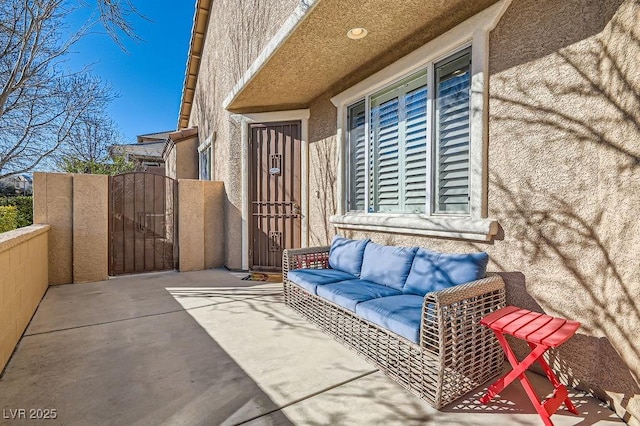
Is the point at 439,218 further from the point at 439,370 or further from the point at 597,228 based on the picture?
the point at 439,370

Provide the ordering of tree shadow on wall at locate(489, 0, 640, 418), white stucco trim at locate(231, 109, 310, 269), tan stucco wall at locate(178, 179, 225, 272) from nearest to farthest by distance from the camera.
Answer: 1. tree shadow on wall at locate(489, 0, 640, 418)
2. white stucco trim at locate(231, 109, 310, 269)
3. tan stucco wall at locate(178, 179, 225, 272)

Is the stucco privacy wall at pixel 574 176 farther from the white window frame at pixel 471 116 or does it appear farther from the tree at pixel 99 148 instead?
the tree at pixel 99 148

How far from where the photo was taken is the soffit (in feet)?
10.8

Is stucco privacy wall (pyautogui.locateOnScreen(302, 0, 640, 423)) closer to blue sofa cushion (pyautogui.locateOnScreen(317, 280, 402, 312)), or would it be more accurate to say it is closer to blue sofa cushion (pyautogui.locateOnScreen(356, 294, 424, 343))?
blue sofa cushion (pyautogui.locateOnScreen(356, 294, 424, 343))

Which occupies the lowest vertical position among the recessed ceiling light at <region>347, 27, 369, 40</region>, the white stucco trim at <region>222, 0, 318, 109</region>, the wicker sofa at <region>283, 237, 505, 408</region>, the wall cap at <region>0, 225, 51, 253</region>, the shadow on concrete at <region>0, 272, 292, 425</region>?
the shadow on concrete at <region>0, 272, 292, 425</region>

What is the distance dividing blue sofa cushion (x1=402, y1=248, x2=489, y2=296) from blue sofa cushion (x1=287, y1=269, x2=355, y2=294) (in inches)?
34.1

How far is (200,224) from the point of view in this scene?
7.15m

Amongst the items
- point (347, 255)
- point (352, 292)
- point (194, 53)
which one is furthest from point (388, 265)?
point (194, 53)

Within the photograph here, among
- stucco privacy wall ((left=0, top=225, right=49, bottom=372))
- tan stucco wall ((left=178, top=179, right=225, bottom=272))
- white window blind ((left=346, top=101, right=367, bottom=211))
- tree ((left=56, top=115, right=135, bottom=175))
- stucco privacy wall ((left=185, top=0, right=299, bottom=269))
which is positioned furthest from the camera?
tree ((left=56, top=115, right=135, bottom=175))

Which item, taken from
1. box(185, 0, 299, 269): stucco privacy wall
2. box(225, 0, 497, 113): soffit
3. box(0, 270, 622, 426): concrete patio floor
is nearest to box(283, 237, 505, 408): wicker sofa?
box(0, 270, 622, 426): concrete patio floor

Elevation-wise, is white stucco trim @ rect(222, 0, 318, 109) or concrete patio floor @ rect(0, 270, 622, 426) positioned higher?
white stucco trim @ rect(222, 0, 318, 109)

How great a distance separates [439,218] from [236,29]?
18.5 feet

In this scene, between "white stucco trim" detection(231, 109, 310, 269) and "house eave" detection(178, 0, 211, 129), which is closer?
"white stucco trim" detection(231, 109, 310, 269)

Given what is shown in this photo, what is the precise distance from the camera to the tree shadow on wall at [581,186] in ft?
6.95
